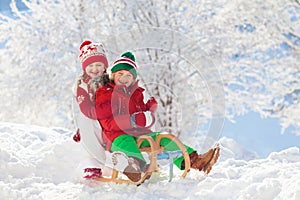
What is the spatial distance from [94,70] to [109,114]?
58 centimetres

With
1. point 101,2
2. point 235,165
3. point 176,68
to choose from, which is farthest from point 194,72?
point 235,165

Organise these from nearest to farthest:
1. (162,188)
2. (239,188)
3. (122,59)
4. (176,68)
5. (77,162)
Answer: (239,188) < (162,188) < (122,59) < (77,162) < (176,68)

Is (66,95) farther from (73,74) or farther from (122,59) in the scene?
(122,59)

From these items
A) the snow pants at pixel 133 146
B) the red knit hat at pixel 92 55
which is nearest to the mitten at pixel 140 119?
the snow pants at pixel 133 146

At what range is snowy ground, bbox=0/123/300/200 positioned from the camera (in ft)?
8.39

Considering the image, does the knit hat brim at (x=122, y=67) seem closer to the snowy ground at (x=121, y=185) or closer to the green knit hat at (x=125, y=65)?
the green knit hat at (x=125, y=65)

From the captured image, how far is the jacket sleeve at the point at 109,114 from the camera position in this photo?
9.54ft

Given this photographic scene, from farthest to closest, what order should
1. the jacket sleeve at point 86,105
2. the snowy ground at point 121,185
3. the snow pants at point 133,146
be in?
the jacket sleeve at point 86,105
the snow pants at point 133,146
the snowy ground at point 121,185

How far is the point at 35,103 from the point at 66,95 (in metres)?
0.84

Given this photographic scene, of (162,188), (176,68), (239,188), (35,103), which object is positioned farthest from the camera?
(35,103)

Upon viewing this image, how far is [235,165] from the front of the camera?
3.35 metres

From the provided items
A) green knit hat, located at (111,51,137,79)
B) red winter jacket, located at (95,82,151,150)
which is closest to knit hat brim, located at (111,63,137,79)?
green knit hat, located at (111,51,137,79)

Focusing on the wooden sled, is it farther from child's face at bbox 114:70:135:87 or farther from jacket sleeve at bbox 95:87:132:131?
child's face at bbox 114:70:135:87

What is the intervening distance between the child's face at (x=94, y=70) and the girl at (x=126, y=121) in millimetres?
279
